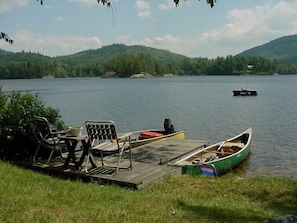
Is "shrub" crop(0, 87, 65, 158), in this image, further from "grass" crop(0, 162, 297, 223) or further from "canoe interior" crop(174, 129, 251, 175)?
"canoe interior" crop(174, 129, 251, 175)

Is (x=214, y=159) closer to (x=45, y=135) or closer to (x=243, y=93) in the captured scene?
(x=45, y=135)

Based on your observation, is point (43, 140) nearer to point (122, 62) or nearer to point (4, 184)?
point (4, 184)

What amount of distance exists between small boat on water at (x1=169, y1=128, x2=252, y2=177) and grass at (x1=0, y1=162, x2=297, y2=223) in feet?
7.27

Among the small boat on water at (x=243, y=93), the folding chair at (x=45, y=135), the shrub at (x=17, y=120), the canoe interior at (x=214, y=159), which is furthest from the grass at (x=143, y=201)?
the small boat on water at (x=243, y=93)

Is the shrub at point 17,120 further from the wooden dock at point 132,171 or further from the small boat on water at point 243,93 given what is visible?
the small boat on water at point 243,93

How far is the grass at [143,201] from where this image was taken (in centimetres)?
505

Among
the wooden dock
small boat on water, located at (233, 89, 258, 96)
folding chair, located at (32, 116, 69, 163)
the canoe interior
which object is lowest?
small boat on water, located at (233, 89, 258, 96)

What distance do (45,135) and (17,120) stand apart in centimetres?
84

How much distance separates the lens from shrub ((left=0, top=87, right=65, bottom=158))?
923 cm

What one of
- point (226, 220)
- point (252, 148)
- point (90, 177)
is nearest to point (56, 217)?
point (226, 220)

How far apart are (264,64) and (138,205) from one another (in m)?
190

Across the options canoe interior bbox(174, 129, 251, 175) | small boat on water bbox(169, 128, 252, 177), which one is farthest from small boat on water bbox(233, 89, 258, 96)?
canoe interior bbox(174, 129, 251, 175)

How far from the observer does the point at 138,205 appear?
577 centimetres

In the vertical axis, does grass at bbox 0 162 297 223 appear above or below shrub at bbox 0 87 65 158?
below
